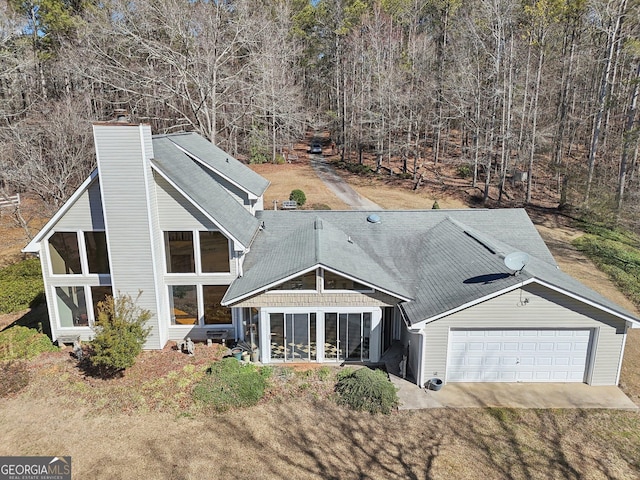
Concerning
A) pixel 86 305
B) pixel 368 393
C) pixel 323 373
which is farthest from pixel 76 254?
pixel 368 393

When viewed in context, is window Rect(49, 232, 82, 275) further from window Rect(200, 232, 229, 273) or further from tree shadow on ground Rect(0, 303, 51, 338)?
window Rect(200, 232, 229, 273)

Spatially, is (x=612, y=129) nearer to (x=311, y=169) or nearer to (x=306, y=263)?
(x=311, y=169)

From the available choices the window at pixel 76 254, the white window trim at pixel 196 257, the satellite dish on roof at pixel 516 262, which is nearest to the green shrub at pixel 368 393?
the satellite dish on roof at pixel 516 262

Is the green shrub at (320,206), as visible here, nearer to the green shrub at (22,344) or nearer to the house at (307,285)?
the house at (307,285)

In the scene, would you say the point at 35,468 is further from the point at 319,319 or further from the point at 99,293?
the point at 319,319

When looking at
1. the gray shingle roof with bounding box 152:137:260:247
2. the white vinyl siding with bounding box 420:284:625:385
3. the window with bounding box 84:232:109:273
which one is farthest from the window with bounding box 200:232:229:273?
the white vinyl siding with bounding box 420:284:625:385
